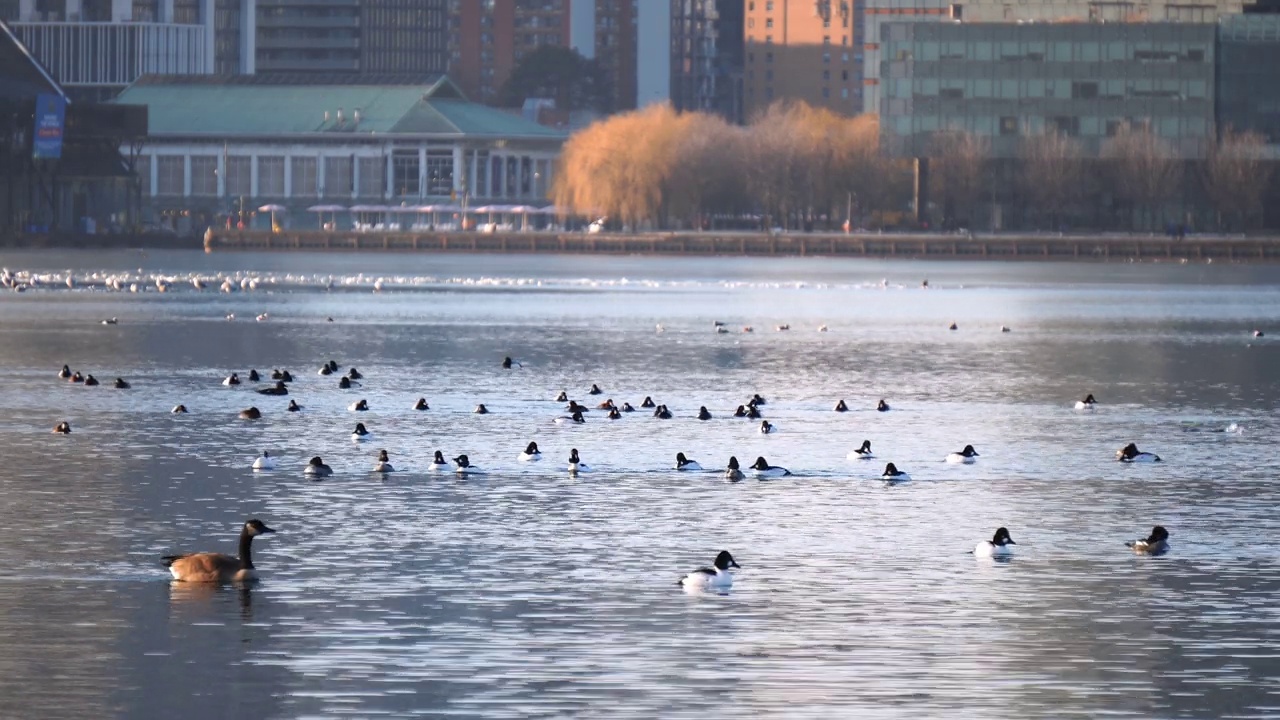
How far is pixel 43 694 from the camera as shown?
1841 centimetres

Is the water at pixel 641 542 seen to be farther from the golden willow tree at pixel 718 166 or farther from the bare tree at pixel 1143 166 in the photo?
the golden willow tree at pixel 718 166

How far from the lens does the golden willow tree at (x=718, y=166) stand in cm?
17725

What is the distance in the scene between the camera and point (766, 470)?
110 ft

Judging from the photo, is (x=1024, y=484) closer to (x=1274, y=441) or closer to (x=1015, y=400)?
(x=1274, y=441)

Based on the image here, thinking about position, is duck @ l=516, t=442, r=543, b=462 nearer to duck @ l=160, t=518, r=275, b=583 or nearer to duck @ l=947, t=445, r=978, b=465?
duck @ l=947, t=445, r=978, b=465

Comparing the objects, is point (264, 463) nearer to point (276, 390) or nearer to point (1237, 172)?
point (276, 390)

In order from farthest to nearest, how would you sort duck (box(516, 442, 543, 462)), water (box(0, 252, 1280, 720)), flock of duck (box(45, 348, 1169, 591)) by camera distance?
duck (box(516, 442, 543, 462)) < flock of duck (box(45, 348, 1169, 591)) < water (box(0, 252, 1280, 720))

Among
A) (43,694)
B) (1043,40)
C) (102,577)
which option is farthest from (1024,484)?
(1043,40)

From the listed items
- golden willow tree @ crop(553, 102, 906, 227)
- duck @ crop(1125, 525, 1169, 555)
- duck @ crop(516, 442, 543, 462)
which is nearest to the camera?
duck @ crop(1125, 525, 1169, 555)

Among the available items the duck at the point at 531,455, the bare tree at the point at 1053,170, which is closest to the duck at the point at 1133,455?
the duck at the point at 531,455

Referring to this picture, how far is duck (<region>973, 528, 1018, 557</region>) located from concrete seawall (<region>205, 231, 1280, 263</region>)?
139 meters

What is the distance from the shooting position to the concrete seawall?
163m

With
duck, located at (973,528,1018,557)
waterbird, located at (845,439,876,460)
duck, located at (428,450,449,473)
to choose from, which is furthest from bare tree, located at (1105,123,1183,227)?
duck, located at (973,528,1018,557)

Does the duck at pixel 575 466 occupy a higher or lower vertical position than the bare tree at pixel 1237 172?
lower
